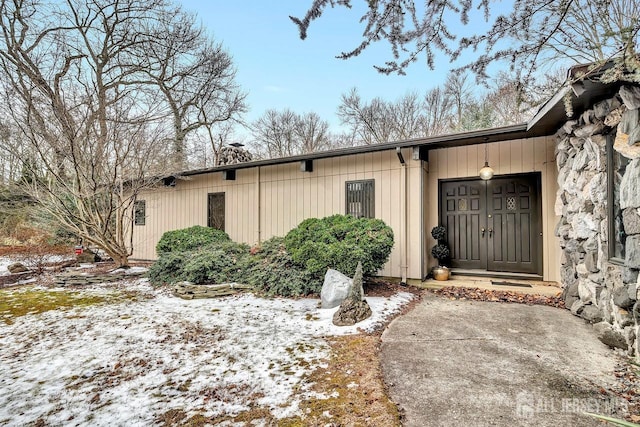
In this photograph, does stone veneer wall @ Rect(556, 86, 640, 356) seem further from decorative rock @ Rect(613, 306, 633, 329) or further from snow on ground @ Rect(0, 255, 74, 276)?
snow on ground @ Rect(0, 255, 74, 276)

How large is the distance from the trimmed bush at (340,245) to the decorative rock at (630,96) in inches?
115

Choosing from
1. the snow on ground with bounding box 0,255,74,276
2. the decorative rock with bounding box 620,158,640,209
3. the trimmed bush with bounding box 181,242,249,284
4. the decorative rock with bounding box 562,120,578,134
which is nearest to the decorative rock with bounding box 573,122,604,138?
the decorative rock with bounding box 562,120,578,134

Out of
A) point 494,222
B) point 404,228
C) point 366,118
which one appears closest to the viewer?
point 404,228

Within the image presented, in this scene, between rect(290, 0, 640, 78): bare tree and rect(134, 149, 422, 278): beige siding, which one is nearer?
rect(290, 0, 640, 78): bare tree

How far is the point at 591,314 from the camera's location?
3.32 metres

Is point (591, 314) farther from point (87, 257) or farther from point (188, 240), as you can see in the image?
point (87, 257)

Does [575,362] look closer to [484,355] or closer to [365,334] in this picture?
[484,355]

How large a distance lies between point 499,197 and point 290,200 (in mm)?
4199

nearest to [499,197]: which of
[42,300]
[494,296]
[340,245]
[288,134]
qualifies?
[494,296]

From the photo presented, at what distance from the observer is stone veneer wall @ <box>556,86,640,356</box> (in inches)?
101

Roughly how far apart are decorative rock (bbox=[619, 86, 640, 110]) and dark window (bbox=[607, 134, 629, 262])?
52 centimetres

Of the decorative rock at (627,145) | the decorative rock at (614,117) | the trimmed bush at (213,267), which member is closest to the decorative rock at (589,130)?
the decorative rock at (614,117)

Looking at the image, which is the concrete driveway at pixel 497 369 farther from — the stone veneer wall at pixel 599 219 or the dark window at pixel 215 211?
the dark window at pixel 215 211

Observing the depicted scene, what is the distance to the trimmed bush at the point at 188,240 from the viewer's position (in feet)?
21.1
